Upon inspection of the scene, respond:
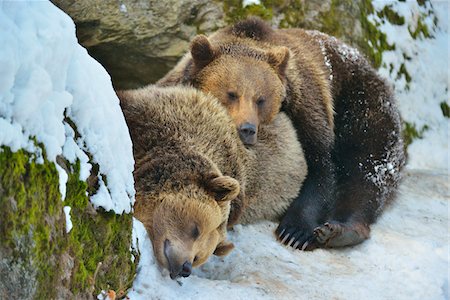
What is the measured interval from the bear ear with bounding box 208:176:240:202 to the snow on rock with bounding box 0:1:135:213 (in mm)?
910

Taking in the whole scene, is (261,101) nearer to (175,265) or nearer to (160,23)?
(160,23)

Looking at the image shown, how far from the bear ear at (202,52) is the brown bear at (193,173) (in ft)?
2.98

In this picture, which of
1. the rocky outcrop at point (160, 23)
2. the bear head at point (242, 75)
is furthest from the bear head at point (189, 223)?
the rocky outcrop at point (160, 23)

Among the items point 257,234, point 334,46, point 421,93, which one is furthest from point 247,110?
point 421,93

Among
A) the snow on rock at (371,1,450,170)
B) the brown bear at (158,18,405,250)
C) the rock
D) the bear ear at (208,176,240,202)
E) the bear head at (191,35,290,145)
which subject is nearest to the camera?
the bear ear at (208,176,240,202)

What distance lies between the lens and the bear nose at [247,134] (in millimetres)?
6562

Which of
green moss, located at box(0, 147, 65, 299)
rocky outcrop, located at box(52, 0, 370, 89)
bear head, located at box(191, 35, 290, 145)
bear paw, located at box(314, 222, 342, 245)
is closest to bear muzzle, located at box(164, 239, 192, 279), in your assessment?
green moss, located at box(0, 147, 65, 299)

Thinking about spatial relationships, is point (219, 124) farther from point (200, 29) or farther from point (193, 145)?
point (200, 29)

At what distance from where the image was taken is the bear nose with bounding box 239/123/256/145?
6562 mm

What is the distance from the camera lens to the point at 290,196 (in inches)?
280

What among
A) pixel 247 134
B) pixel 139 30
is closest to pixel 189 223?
pixel 247 134

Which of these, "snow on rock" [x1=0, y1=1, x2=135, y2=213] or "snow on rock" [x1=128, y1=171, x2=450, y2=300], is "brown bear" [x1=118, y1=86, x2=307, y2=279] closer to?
"snow on rock" [x1=128, y1=171, x2=450, y2=300]

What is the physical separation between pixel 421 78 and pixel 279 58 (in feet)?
12.4

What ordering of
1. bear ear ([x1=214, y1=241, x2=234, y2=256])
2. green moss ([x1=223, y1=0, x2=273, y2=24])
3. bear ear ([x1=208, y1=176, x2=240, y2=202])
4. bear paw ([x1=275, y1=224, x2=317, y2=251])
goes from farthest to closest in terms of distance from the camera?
green moss ([x1=223, y1=0, x2=273, y2=24]), bear paw ([x1=275, y1=224, x2=317, y2=251]), bear ear ([x1=214, y1=241, x2=234, y2=256]), bear ear ([x1=208, y1=176, x2=240, y2=202])
